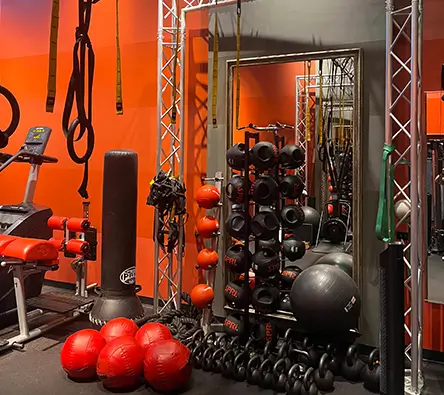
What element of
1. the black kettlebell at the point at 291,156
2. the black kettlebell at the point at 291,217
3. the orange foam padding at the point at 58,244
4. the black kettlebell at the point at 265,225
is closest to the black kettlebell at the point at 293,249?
the black kettlebell at the point at 291,217

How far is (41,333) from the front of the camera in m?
4.30

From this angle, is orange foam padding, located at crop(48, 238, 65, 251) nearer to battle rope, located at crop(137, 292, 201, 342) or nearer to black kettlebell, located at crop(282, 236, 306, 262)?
battle rope, located at crop(137, 292, 201, 342)

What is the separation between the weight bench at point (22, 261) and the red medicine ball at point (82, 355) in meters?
0.88

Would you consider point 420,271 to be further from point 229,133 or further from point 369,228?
point 229,133

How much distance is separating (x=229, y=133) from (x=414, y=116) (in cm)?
200

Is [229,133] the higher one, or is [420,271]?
[229,133]

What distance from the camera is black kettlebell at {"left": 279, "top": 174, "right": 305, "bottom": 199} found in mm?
4109

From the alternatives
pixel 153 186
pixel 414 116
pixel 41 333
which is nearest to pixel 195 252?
pixel 153 186

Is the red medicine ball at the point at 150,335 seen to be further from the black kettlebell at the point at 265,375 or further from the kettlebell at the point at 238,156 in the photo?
the kettlebell at the point at 238,156

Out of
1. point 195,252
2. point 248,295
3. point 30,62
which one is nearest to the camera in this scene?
point 248,295

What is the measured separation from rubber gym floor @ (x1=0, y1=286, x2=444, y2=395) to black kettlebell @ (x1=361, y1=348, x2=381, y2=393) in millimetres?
61

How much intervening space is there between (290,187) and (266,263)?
733 millimetres

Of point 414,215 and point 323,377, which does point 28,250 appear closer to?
point 323,377

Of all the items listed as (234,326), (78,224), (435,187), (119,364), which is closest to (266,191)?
(234,326)
